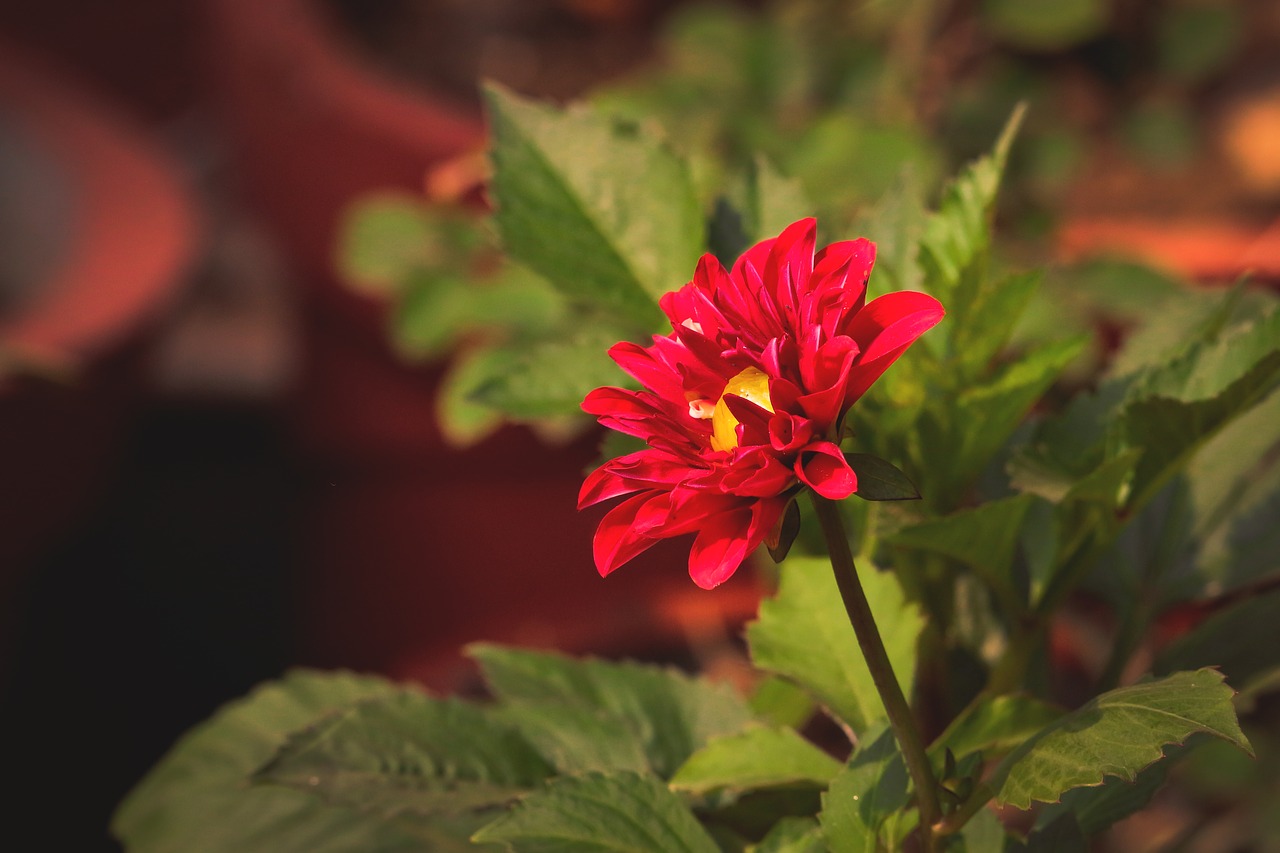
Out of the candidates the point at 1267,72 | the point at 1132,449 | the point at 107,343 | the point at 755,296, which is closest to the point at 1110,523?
the point at 1132,449

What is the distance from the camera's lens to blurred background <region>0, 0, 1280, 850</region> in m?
0.74

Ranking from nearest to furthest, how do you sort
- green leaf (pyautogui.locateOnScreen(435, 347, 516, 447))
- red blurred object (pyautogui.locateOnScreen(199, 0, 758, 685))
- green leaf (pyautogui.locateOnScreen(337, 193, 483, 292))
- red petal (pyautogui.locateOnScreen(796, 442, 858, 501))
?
red petal (pyautogui.locateOnScreen(796, 442, 858, 501)) < green leaf (pyautogui.locateOnScreen(435, 347, 516, 447)) < green leaf (pyautogui.locateOnScreen(337, 193, 483, 292)) < red blurred object (pyautogui.locateOnScreen(199, 0, 758, 685))

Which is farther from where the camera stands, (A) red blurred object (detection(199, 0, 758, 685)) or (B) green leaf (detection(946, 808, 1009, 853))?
(A) red blurred object (detection(199, 0, 758, 685))

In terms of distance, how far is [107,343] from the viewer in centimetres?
87

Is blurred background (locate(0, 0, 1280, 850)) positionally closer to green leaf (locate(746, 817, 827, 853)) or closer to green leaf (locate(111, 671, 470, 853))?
green leaf (locate(111, 671, 470, 853))

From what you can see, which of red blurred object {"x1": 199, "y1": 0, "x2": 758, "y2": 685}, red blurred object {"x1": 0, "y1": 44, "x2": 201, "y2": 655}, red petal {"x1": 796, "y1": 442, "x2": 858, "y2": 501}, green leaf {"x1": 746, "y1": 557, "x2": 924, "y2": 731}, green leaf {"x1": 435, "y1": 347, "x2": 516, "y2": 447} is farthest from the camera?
red blurred object {"x1": 199, "y1": 0, "x2": 758, "y2": 685}

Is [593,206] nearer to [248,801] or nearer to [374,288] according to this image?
[248,801]

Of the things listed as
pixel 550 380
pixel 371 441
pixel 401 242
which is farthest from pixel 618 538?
pixel 371 441

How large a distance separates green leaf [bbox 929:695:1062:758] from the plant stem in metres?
0.03

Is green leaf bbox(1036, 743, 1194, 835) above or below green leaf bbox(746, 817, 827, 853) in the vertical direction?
below

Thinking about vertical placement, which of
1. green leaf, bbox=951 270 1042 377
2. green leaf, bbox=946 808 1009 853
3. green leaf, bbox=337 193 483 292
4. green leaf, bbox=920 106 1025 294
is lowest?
green leaf, bbox=946 808 1009 853

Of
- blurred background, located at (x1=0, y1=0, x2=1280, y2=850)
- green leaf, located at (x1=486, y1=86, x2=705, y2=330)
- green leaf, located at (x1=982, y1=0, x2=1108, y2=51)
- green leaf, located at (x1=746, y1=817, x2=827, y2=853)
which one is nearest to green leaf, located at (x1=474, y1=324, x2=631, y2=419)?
green leaf, located at (x1=486, y1=86, x2=705, y2=330)

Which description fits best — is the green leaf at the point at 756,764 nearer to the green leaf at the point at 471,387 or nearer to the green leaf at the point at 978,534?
the green leaf at the point at 978,534

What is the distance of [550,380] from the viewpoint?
14.2 inches
